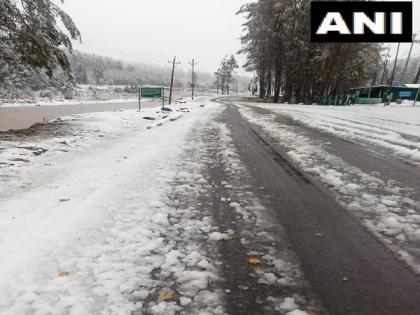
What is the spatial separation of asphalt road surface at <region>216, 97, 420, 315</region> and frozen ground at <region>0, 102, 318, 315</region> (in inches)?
9.4

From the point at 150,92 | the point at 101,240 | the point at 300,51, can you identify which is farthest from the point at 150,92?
the point at 101,240

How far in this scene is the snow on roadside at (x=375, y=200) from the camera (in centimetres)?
366

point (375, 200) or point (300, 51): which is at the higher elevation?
point (300, 51)

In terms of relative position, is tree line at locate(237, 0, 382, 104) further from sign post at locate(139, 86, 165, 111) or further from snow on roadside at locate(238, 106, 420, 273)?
snow on roadside at locate(238, 106, 420, 273)

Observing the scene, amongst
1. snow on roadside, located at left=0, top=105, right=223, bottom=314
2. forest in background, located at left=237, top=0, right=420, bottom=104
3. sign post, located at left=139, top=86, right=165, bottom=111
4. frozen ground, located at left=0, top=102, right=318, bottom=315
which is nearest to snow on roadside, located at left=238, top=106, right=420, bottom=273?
frozen ground, located at left=0, top=102, right=318, bottom=315

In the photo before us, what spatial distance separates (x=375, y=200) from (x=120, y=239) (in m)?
3.40

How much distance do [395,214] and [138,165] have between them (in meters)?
4.52

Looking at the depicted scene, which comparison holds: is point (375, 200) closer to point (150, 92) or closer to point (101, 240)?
point (101, 240)

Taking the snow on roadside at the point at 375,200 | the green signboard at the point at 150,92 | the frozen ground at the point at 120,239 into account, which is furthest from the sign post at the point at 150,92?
the snow on roadside at the point at 375,200

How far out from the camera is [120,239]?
3621 mm

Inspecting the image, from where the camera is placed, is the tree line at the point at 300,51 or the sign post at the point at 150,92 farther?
the tree line at the point at 300,51

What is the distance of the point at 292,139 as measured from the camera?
1034cm

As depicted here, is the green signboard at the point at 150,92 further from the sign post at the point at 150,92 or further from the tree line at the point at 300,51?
the tree line at the point at 300,51

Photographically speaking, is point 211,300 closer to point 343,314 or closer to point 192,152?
point 343,314
